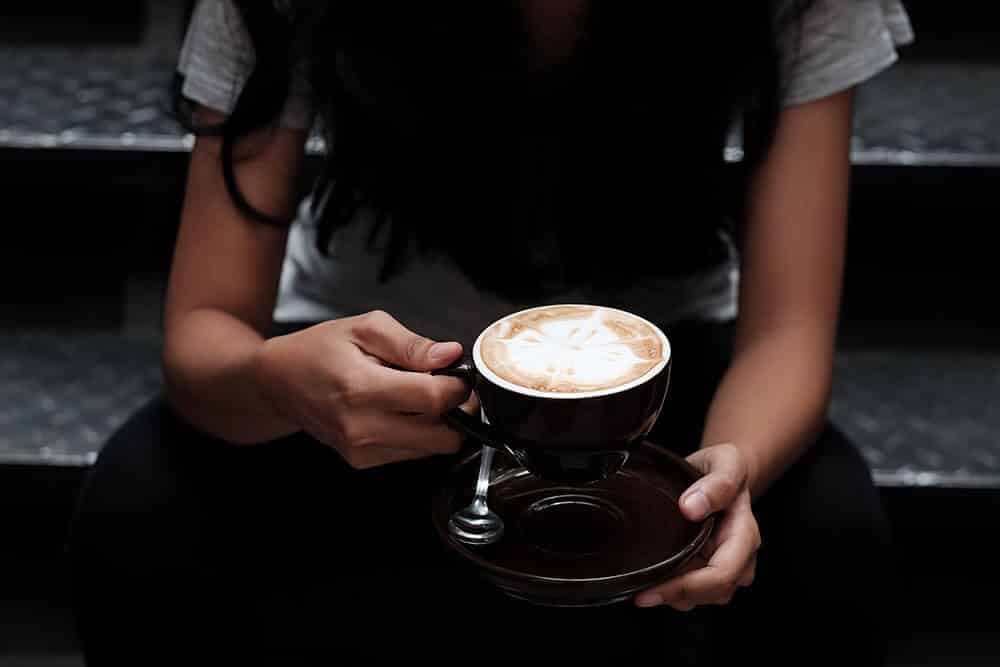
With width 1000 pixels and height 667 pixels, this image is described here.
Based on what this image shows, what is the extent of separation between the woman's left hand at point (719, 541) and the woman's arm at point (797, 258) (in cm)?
21

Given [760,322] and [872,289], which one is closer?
[760,322]

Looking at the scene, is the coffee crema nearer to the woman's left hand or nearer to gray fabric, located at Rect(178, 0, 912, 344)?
the woman's left hand

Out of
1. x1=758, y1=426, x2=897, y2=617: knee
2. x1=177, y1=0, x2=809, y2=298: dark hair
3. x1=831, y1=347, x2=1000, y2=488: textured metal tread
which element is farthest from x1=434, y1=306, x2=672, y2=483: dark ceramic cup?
x1=831, y1=347, x2=1000, y2=488: textured metal tread

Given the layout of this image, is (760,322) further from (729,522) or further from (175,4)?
(175,4)

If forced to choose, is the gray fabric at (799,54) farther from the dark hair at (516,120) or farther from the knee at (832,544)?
the knee at (832,544)

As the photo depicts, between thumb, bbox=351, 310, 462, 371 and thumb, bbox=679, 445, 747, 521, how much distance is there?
182 millimetres

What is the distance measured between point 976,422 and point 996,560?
238 millimetres

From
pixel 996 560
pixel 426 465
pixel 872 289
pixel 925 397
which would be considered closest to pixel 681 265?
pixel 426 465

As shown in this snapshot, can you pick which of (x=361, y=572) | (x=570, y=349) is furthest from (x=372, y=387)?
(x=361, y=572)

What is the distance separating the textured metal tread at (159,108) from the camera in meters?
1.54

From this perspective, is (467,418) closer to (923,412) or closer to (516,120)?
(516,120)

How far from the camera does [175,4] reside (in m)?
1.83

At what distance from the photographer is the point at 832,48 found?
Answer: 1144 mm

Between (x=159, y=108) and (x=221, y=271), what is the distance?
543mm
